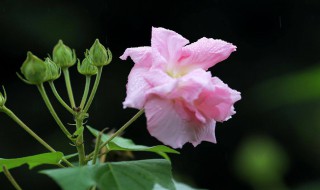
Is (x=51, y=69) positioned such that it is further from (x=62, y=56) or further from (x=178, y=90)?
(x=178, y=90)

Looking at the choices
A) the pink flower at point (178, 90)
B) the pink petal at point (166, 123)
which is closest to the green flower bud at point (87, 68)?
the pink flower at point (178, 90)

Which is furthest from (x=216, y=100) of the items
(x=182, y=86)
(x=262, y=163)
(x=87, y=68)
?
(x=262, y=163)

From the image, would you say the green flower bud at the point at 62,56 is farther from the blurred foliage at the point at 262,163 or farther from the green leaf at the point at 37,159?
the blurred foliage at the point at 262,163

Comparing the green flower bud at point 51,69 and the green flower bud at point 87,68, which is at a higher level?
the green flower bud at point 51,69

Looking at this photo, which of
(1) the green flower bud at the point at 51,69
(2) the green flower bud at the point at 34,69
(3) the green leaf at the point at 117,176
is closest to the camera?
(3) the green leaf at the point at 117,176

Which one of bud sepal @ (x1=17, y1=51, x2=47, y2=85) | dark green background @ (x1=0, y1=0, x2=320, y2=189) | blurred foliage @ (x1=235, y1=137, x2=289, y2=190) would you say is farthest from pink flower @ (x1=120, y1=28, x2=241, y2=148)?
dark green background @ (x1=0, y1=0, x2=320, y2=189)

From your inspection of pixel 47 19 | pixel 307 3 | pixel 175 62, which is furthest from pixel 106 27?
pixel 175 62

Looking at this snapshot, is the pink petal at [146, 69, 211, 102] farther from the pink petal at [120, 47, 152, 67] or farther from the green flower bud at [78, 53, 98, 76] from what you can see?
the green flower bud at [78, 53, 98, 76]
